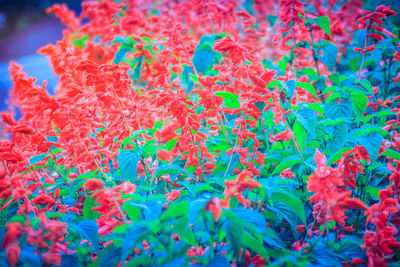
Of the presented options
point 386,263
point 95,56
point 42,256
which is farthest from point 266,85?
point 95,56

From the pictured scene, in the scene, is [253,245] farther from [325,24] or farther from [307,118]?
[325,24]

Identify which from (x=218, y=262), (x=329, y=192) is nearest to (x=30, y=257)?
(x=218, y=262)

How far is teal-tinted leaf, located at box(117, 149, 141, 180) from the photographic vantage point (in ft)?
4.55

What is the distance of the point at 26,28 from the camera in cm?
1555

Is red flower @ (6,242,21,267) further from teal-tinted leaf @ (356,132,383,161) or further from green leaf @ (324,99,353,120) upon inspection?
green leaf @ (324,99,353,120)

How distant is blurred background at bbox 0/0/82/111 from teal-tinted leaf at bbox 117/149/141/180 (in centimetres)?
1227

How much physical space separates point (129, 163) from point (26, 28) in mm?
17965

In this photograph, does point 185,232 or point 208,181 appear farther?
point 208,181

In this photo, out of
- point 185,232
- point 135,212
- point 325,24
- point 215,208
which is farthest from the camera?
point 325,24

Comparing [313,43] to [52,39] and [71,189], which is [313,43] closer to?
[71,189]

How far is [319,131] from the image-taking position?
189cm

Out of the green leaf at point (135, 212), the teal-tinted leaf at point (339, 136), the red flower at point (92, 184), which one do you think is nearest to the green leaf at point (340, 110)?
the teal-tinted leaf at point (339, 136)

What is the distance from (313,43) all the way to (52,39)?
1334 centimetres

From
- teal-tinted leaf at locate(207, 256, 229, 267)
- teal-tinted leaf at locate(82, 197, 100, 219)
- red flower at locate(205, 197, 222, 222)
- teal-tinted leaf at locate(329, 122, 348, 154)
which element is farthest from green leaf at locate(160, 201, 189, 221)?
teal-tinted leaf at locate(329, 122, 348, 154)
